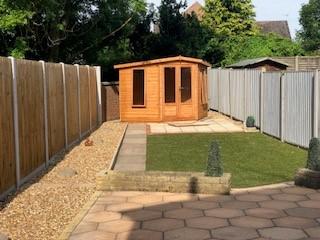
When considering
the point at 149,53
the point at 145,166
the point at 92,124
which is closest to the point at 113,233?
the point at 145,166

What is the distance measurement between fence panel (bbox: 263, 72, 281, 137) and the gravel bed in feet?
17.5

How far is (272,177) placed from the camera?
28.7ft

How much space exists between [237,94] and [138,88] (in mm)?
3935

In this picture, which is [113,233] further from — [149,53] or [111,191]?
[149,53]

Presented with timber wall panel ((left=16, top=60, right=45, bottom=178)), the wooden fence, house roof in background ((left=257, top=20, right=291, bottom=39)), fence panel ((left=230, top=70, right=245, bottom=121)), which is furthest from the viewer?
house roof in background ((left=257, top=20, right=291, bottom=39))

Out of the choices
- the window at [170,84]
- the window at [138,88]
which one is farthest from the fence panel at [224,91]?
the window at [138,88]

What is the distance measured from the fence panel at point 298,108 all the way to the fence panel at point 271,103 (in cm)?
69

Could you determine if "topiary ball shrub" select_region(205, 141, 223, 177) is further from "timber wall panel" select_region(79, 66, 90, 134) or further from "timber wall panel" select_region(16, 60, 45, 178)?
"timber wall panel" select_region(79, 66, 90, 134)

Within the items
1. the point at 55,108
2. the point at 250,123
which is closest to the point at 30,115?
the point at 55,108

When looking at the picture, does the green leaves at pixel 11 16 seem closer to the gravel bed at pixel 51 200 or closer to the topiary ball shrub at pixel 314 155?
the gravel bed at pixel 51 200

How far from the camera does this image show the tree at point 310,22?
86.1 meters

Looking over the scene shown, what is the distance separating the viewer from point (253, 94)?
17297 mm

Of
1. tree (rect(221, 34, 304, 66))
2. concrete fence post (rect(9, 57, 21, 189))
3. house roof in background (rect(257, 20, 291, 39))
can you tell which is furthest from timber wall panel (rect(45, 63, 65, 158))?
house roof in background (rect(257, 20, 291, 39))

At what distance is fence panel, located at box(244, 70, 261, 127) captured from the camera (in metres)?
16.6
